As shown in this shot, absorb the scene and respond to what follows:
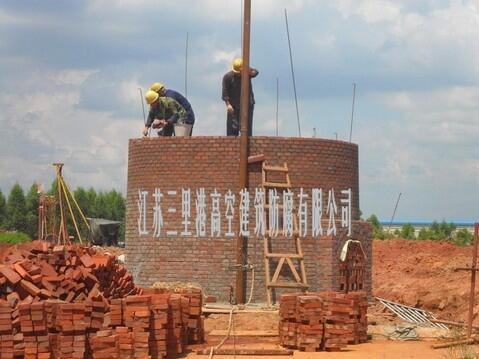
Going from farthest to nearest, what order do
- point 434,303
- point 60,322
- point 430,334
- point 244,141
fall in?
1. point 434,303
2. point 244,141
3. point 430,334
4. point 60,322

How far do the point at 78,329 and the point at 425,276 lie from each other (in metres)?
17.0

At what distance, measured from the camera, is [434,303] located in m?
21.0

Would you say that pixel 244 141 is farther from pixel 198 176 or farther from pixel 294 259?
pixel 294 259

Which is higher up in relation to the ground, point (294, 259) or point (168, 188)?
point (168, 188)

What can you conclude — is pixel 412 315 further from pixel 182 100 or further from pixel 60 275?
pixel 60 275

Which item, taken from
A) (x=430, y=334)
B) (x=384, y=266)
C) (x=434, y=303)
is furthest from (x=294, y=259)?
(x=384, y=266)

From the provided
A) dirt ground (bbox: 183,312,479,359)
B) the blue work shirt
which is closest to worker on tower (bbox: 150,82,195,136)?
the blue work shirt

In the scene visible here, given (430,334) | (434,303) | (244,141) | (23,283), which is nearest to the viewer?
(23,283)

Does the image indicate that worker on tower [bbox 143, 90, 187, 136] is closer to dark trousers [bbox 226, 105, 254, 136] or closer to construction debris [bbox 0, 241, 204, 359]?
dark trousers [bbox 226, 105, 254, 136]

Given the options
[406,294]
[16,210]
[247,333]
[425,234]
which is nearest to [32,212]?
[16,210]

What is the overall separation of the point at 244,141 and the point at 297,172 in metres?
1.07

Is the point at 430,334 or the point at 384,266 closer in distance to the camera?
the point at 430,334

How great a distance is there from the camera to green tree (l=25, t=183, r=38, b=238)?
5062cm

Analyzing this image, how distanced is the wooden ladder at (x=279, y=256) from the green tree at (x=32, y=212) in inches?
1446
